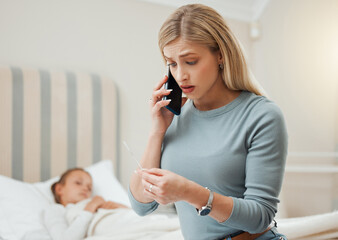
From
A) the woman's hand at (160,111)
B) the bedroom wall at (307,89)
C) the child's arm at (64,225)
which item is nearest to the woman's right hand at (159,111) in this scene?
the woman's hand at (160,111)

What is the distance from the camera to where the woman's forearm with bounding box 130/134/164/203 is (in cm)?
98

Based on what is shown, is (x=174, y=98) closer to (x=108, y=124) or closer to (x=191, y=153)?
(x=191, y=153)

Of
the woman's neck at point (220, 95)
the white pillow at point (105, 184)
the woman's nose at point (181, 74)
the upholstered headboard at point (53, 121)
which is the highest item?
the woman's nose at point (181, 74)

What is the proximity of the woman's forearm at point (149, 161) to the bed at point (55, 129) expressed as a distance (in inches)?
38.7

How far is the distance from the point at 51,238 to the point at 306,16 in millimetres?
2234

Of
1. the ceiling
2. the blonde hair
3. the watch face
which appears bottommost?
the watch face

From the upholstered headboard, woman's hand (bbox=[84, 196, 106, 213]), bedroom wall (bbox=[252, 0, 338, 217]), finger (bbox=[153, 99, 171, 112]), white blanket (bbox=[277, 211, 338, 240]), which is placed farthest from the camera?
bedroom wall (bbox=[252, 0, 338, 217])

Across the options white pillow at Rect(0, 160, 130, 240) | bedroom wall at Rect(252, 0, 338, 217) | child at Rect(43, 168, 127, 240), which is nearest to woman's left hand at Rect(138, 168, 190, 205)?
child at Rect(43, 168, 127, 240)

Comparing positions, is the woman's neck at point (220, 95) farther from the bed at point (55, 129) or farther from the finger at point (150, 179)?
the bed at point (55, 129)

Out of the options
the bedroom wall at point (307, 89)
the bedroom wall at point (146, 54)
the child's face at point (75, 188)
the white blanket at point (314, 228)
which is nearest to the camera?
the white blanket at point (314, 228)

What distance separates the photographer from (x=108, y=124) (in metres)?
2.40

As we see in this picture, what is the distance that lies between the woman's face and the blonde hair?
16mm

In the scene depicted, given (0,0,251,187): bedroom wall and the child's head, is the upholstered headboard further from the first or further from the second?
the child's head

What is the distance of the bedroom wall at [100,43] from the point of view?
2.16 meters
